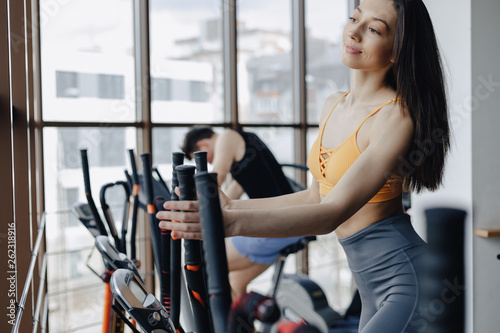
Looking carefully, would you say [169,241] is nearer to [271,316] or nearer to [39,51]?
[271,316]

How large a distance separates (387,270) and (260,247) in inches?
62.1

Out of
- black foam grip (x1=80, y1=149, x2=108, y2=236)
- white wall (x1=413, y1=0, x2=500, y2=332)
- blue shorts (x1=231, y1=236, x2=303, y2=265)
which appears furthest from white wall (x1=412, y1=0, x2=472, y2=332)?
black foam grip (x1=80, y1=149, x2=108, y2=236)

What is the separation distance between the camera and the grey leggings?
1.34 metres

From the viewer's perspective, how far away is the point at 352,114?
1530 millimetres

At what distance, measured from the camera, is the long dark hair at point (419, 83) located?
1.35 m

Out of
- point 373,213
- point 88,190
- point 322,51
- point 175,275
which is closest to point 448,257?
point 373,213

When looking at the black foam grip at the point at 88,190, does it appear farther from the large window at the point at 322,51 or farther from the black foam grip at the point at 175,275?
the large window at the point at 322,51

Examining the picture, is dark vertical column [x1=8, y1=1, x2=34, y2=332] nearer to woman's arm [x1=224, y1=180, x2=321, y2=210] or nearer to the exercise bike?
the exercise bike

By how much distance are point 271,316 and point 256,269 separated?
2.44 m

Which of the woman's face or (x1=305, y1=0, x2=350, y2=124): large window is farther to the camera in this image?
(x1=305, y1=0, x2=350, y2=124): large window

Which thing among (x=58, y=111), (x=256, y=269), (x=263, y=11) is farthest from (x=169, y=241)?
(x=263, y=11)

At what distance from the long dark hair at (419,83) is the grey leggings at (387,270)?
18 centimetres

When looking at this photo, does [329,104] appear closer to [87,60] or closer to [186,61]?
[87,60]

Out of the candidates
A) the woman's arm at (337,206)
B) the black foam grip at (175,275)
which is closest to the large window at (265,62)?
the woman's arm at (337,206)
